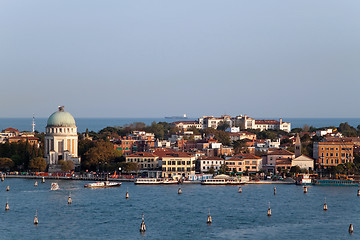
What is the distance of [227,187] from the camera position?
55.2m

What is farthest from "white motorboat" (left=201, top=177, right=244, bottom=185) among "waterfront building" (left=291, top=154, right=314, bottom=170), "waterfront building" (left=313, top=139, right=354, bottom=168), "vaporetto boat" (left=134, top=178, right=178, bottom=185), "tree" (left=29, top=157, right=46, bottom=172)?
"tree" (left=29, top=157, right=46, bottom=172)

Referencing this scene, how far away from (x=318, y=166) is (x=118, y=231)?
30670mm

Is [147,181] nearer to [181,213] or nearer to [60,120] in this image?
[60,120]

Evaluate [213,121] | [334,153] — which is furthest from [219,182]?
[213,121]

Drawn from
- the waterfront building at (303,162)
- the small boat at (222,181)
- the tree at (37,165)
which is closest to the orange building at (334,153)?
the waterfront building at (303,162)

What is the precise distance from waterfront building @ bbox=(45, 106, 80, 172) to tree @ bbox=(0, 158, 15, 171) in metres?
2.93

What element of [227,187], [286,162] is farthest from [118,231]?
[286,162]

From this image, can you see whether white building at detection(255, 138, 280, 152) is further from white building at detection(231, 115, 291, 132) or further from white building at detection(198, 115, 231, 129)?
white building at detection(198, 115, 231, 129)

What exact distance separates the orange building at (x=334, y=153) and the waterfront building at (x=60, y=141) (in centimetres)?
1920

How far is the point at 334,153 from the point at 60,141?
22237 mm

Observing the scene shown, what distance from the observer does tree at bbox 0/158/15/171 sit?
67619 mm

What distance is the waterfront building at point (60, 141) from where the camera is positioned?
69188 millimetres

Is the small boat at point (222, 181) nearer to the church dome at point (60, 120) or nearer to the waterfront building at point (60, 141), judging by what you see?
the waterfront building at point (60, 141)

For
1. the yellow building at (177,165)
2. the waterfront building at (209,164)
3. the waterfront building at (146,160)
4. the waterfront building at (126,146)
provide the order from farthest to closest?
the waterfront building at (126,146) → the waterfront building at (146,160) → the waterfront building at (209,164) → the yellow building at (177,165)
